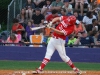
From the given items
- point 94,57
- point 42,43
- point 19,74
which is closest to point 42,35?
point 42,43

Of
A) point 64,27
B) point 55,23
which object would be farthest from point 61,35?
point 55,23

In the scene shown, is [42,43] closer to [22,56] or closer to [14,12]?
[22,56]

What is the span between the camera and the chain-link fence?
2025 centimetres

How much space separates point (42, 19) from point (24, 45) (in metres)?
1.74

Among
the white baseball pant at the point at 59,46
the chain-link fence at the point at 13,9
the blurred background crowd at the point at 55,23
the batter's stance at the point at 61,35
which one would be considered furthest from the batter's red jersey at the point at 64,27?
the chain-link fence at the point at 13,9

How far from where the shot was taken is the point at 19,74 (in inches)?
486

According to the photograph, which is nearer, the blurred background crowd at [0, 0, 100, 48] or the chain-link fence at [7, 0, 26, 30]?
the blurred background crowd at [0, 0, 100, 48]

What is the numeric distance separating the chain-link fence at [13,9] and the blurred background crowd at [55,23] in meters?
0.49

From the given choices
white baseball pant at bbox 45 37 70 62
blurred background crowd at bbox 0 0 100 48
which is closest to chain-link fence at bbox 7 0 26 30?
blurred background crowd at bbox 0 0 100 48

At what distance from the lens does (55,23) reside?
17312mm

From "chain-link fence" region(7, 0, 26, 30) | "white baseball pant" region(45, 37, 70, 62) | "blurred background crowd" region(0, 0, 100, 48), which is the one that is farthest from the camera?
"chain-link fence" region(7, 0, 26, 30)

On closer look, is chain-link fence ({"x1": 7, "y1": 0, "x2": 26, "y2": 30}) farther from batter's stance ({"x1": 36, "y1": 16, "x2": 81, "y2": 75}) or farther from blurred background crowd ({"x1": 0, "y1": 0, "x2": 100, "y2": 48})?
batter's stance ({"x1": 36, "y1": 16, "x2": 81, "y2": 75})

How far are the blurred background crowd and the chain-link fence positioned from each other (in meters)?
0.49

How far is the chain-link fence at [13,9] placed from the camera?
20250 millimetres
